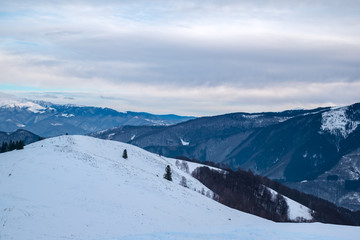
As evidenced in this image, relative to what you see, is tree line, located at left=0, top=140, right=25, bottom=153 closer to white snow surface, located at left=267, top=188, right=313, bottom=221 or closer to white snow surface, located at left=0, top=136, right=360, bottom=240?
white snow surface, located at left=0, top=136, right=360, bottom=240

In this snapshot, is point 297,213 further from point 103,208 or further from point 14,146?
point 103,208

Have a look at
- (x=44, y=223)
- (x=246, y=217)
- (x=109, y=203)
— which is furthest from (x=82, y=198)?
(x=246, y=217)

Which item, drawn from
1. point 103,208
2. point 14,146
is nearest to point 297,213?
point 14,146

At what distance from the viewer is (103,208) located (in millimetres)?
48000

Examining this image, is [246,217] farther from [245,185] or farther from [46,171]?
[245,185]

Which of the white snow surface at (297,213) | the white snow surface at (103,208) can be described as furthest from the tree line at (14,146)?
the white snow surface at (297,213)

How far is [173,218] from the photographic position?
50781 mm

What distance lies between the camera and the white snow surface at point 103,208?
35969 millimetres

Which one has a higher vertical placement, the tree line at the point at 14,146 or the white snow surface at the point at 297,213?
the tree line at the point at 14,146

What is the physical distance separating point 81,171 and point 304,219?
90301 mm

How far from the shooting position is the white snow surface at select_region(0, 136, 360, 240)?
3597 cm

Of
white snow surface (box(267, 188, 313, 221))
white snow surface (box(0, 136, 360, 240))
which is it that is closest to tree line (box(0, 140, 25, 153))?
white snow surface (box(0, 136, 360, 240))

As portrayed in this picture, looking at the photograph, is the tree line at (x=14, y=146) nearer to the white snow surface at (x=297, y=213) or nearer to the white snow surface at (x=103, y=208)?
the white snow surface at (x=103, y=208)

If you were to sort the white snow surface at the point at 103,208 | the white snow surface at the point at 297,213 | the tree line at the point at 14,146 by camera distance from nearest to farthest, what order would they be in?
the white snow surface at the point at 103,208, the tree line at the point at 14,146, the white snow surface at the point at 297,213
